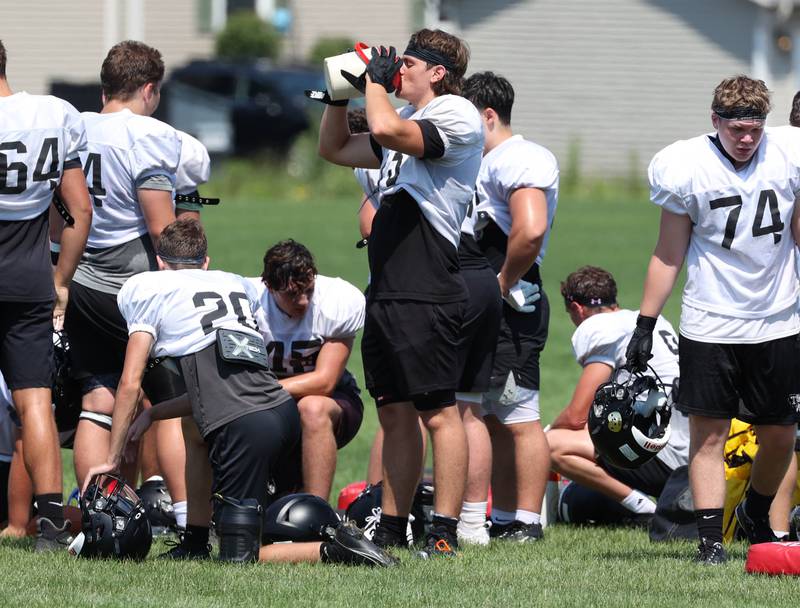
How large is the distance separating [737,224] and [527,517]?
181cm

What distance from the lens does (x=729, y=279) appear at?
234 inches

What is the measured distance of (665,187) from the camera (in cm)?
593

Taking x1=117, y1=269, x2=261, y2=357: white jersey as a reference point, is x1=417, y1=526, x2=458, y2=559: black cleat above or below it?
below

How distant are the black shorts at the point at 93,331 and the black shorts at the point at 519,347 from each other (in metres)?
1.74

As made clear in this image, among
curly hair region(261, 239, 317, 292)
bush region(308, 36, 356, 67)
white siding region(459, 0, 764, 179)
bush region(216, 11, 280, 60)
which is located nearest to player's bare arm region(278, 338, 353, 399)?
curly hair region(261, 239, 317, 292)

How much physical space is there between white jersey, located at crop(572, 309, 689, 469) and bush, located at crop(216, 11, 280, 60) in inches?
1187

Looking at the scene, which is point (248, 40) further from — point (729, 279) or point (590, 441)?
point (729, 279)

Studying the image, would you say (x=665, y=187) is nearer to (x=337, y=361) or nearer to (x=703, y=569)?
(x=703, y=569)

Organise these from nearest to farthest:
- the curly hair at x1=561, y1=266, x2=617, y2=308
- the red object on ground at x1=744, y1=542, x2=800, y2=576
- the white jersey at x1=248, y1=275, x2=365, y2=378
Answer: the red object on ground at x1=744, y1=542, x2=800, y2=576 → the white jersey at x1=248, y1=275, x2=365, y2=378 → the curly hair at x1=561, y1=266, x2=617, y2=308

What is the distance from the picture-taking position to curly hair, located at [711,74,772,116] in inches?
231

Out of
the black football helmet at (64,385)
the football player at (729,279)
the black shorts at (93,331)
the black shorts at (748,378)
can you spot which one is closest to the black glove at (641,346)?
the football player at (729,279)

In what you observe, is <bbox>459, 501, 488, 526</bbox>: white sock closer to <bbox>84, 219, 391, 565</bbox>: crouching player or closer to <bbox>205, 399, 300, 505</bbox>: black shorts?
<bbox>84, 219, 391, 565</bbox>: crouching player

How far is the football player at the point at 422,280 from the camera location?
5.90m

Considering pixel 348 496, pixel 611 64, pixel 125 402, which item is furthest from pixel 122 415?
pixel 611 64
